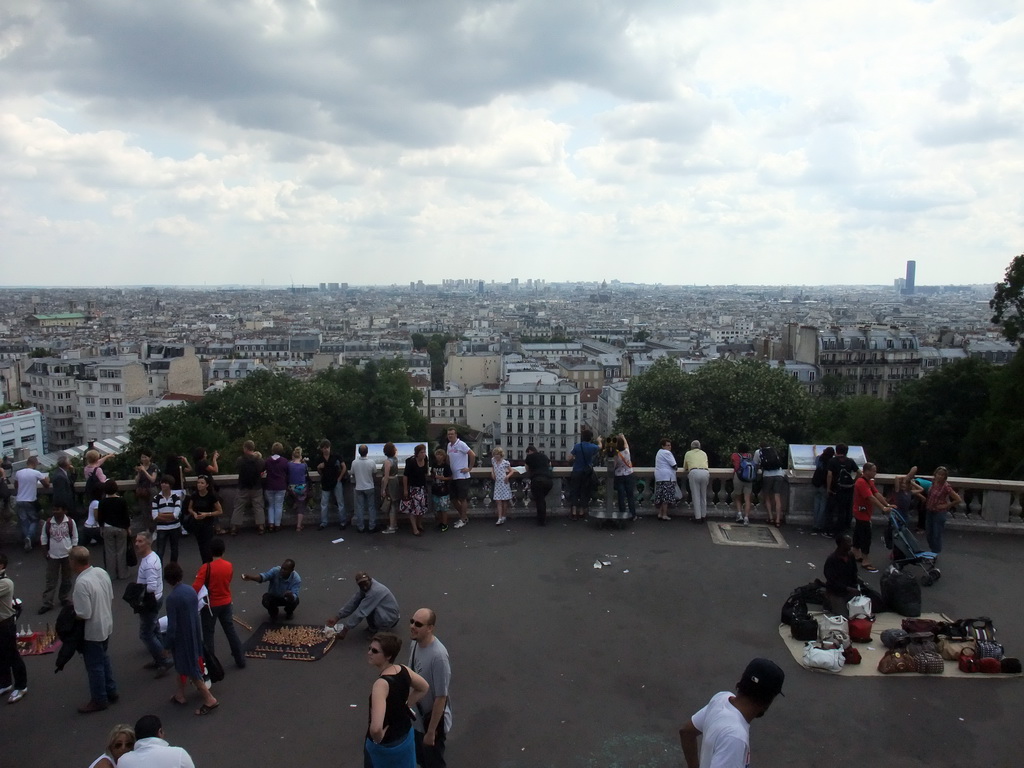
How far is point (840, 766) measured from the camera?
589cm

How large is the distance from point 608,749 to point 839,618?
3035 millimetres

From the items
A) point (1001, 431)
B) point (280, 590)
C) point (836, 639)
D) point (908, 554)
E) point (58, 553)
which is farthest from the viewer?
point (1001, 431)

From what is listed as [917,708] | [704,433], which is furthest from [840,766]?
[704,433]

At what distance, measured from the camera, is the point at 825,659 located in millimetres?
7254

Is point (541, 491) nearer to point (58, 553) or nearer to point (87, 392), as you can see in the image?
point (58, 553)

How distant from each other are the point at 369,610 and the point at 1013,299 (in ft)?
98.7

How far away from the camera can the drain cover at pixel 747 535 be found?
10750mm

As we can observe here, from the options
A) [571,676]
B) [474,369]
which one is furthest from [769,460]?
[474,369]

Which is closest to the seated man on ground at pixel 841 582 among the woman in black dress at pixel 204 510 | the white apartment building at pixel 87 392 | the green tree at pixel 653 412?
the woman in black dress at pixel 204 510

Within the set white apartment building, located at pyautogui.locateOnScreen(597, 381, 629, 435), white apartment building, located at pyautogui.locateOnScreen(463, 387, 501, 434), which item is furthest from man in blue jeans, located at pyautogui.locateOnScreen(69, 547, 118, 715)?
white apartment building, located at pyautogui.locateOnScreen(463, 387, 501, 434)

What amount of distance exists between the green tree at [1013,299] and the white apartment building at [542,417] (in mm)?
42198

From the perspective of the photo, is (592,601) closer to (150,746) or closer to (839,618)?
(839,618)

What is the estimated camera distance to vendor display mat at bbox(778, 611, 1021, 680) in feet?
23.5

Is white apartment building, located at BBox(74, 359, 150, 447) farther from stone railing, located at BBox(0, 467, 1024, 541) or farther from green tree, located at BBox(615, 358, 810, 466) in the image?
stone railing, located at BBox(0, 467, 1024, 541)
